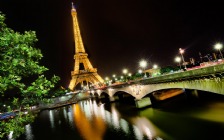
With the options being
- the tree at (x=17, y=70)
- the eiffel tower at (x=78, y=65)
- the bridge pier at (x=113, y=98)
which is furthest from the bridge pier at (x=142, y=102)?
the eiffel tower at (x=78, y=65)

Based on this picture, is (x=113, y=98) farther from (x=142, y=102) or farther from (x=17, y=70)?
(x=17, y=70)

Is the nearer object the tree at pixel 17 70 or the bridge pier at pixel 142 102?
the tree at pixel 17 70

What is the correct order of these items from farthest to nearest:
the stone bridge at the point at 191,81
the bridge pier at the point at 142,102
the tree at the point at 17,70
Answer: the bridge pier at the point at 142,102, the stone bridge at the point at 191,81, the tree at the point at 17,70

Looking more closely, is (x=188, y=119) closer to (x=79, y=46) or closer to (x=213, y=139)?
(x=213, y=139)

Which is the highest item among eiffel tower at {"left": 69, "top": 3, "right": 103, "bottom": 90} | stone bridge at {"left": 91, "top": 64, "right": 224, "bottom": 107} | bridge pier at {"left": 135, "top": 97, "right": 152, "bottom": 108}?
eiffel tower at {"left": 69, "top": 3, "right": 103, "bottom": 90}

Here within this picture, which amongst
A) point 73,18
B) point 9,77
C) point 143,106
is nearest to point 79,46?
point 73,18

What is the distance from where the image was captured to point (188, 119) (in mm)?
25406

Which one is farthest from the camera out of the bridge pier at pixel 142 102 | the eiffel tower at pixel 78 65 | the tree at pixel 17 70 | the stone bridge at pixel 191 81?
the eiffel tower at pixel 78 65

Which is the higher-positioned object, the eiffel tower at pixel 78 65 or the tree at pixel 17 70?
the eiffel tower at pixel 78 65

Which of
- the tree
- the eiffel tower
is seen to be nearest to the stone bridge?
the tree

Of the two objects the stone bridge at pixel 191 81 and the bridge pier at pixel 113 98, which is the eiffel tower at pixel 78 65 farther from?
the stone bridge at pixel 191 81

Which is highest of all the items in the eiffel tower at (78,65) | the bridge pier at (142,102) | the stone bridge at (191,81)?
the eiffel tower at (78,65)

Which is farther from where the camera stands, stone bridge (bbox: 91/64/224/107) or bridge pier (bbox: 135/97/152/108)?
bridge pier (bbox: 135/97/152/108)

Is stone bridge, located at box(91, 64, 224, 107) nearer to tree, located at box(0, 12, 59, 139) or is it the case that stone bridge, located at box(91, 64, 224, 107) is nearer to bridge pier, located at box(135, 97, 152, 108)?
bridge pier, located at box(135, 97, 152, 108)
